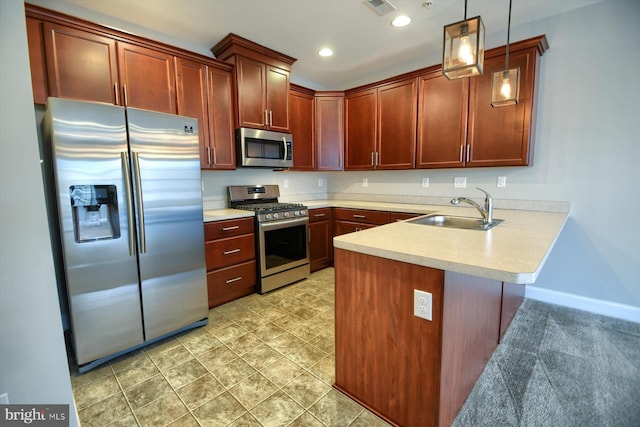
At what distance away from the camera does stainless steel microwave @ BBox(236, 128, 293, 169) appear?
3.03 meters

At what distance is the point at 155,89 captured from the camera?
247 cm

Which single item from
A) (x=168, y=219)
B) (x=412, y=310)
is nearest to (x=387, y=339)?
(x=412, y=310)

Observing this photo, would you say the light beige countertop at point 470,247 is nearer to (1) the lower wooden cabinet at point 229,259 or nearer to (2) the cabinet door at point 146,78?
(1) the lower wooden cabinet at point 229,259

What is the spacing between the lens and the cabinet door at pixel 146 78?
2312 mm

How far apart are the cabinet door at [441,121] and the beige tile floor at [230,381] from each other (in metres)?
2.11

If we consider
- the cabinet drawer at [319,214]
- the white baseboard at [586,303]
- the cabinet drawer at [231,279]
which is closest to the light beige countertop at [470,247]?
the white baseboard at [586,303]

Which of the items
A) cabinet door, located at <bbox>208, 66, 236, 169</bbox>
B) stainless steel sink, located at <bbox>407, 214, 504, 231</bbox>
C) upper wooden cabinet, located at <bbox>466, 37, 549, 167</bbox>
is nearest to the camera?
stainless steel sink, located at <bbox>407, 214, 504, 231</bbox>

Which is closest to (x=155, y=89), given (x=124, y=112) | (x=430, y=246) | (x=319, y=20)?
(x=124, y=112)

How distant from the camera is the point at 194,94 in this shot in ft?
8.89

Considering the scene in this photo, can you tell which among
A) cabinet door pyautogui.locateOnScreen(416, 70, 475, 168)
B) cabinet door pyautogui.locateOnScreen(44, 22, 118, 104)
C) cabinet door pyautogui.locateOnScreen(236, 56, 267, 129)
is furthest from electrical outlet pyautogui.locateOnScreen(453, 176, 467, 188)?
cabinet door pyautogui.locateOnScreen(44, 22, 118, 104)

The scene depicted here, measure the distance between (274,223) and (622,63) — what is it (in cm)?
338

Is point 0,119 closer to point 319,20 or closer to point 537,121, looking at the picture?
point 319,20

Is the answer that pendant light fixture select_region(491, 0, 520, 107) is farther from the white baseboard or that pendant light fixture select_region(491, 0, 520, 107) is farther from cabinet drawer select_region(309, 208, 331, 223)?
cabinet drawer select_region(309, 208, 331, 223)

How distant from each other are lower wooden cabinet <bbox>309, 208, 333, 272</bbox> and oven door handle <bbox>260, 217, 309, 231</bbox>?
0.23m
